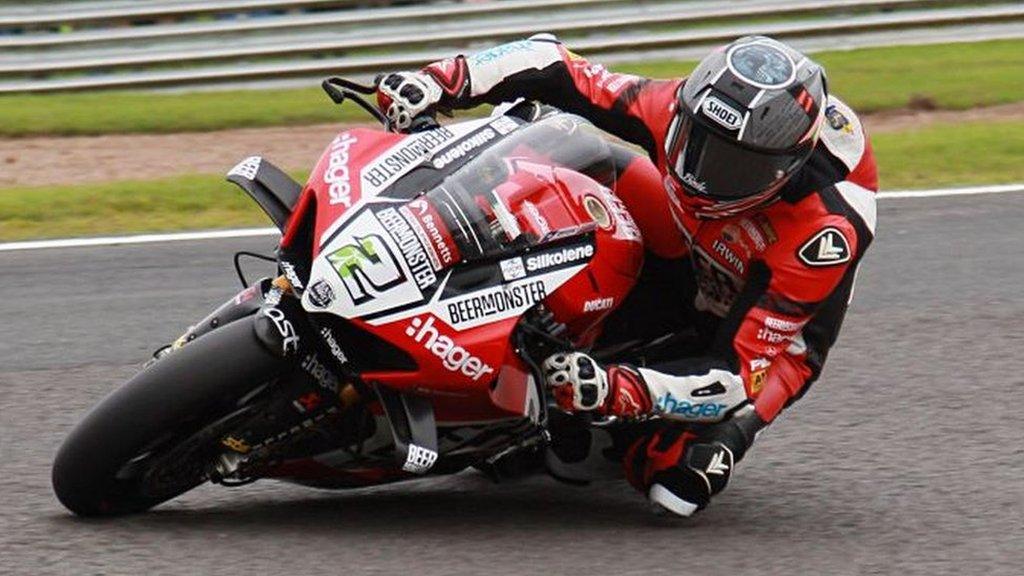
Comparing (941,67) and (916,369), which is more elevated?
(916,369)

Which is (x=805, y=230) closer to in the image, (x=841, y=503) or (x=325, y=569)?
(x=841, y=503)

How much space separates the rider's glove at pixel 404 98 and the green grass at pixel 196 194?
13.4ft

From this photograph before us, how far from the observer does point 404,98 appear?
15.7 feet

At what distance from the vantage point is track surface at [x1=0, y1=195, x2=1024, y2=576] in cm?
450

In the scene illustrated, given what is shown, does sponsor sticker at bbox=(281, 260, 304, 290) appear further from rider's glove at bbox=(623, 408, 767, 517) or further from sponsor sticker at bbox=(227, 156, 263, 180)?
rider's glove at bbox=(623, 408, 767, 517)

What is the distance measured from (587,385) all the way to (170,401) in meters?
0.98

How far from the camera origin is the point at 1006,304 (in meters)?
7.20

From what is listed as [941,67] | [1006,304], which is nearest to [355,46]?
[941,67]

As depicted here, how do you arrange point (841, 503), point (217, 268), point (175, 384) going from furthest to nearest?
1. point (217, 268)
2. point (841, 503)
3. point (175, 384)

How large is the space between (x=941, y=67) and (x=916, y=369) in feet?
20.7

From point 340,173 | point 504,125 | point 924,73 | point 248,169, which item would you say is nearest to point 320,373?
point 340,173

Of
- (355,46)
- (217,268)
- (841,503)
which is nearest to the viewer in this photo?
(841,503)

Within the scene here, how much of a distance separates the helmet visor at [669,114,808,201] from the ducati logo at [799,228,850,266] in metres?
0.22

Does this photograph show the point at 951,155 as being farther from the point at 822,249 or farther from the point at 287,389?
the point at 287,389
